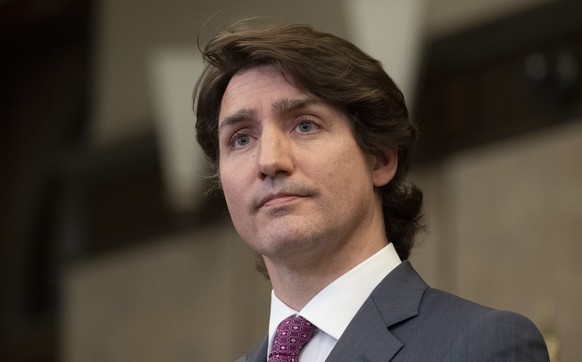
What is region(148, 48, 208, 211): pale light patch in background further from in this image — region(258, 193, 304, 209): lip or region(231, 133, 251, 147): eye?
region(258, 193, 304, 209): lip

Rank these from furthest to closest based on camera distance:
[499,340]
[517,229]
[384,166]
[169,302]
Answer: [169,302] → [517,229] → [384,166] → [499,340]

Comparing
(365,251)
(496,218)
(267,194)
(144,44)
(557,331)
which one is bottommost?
(557,331)

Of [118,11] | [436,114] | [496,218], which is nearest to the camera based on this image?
[496,218]

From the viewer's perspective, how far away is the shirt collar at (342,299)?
2723 millimetres

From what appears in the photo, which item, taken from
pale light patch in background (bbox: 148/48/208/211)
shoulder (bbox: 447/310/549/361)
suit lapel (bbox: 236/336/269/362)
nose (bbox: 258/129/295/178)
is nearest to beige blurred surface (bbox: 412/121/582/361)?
pale light patch in background (bbox: 148/48/208/211)

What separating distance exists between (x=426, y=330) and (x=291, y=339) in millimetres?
304

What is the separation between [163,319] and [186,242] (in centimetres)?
45

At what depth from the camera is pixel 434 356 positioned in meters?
2.49

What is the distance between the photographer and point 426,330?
258cm

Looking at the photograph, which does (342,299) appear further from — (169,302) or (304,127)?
(169,302)

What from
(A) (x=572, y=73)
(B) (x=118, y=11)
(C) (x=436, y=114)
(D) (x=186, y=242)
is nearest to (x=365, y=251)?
(A) (x=572, y=73)

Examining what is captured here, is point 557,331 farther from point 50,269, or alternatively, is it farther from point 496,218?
point 50,269

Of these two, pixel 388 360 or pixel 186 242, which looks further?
pixel 186 242

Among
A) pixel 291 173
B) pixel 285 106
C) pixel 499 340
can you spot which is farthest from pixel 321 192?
pixel 499 340
